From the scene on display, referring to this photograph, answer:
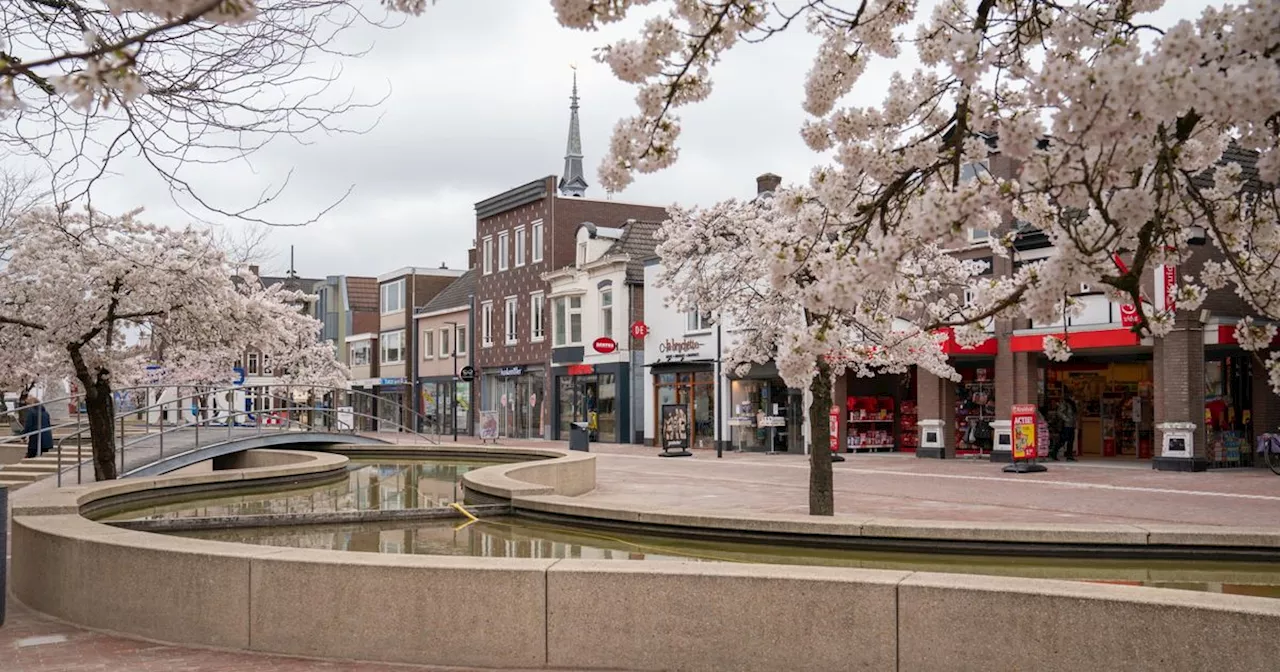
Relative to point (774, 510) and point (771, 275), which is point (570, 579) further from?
point (774, 510)

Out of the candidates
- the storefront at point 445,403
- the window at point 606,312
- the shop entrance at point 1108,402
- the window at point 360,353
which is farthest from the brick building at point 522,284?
the shop entrance at point 1108,402

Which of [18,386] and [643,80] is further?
[18,386]

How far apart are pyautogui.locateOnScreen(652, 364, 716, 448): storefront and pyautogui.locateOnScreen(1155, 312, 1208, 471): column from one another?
1493cm

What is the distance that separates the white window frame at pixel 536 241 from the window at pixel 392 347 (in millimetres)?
15095

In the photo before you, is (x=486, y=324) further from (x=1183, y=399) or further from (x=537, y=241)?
(x=1183, y=399)

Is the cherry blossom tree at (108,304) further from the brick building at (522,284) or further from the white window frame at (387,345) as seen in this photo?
the white window frame at (387,345)

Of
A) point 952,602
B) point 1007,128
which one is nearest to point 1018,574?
point 952,602

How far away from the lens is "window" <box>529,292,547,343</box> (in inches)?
1860

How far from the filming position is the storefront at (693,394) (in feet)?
120

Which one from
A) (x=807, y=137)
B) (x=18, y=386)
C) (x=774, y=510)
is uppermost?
(x=807, y=137)

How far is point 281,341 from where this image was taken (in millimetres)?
22062

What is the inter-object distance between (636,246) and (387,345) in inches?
947

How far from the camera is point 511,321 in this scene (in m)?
49.9

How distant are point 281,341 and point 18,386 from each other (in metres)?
6.39
